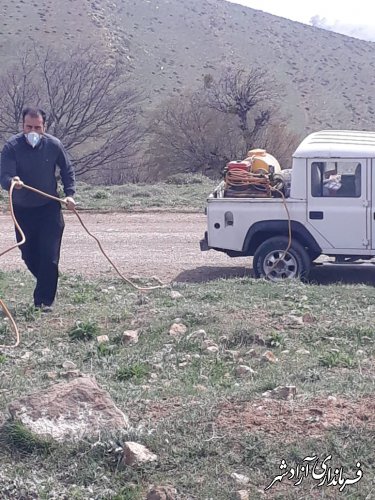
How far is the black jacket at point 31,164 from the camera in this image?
8.01 m

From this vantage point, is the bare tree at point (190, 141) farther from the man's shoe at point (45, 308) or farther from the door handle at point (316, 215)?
the man's shoe at point (45, 308)

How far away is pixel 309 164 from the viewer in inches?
412

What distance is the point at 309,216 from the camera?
1055 centimetres

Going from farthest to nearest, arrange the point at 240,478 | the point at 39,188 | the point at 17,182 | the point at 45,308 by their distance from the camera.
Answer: the point at 45,308 < the point at 39,188 < the point at 17,182 < the point at 240,478

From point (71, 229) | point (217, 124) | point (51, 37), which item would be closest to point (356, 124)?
point (51, 37)

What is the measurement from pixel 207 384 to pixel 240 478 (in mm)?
1474

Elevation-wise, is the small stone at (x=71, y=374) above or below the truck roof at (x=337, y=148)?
below

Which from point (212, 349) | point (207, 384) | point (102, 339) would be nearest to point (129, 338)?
point (102, 339)

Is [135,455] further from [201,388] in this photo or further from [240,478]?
[201,388]

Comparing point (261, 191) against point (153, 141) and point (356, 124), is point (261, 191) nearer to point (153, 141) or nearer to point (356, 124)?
point (153, 141)

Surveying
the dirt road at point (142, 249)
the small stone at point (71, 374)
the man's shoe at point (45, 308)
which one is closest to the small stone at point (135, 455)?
the small stone at point (71, 374)

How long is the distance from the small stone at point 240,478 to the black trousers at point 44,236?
4.01 metres

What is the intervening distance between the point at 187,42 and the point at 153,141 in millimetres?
37186

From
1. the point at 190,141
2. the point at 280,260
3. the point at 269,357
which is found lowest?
the point at 269,357
